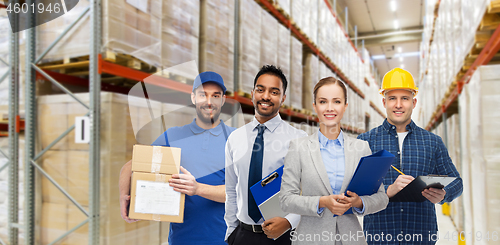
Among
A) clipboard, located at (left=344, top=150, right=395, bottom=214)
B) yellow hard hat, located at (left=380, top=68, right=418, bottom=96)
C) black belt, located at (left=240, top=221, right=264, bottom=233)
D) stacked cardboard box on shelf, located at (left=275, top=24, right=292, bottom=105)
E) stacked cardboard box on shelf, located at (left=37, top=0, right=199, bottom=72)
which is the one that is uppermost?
stacked cardboard box on shelf, located at (left=275, top=24, right=292, bottom=105)

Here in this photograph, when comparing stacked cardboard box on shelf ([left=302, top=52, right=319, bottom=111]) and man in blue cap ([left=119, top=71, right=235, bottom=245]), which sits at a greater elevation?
stacked cardboard box on shelf ([left=302, top=52, right=319, bottom=111])

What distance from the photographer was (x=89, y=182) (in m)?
2.80

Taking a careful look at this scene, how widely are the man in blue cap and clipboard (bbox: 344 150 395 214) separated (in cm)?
100

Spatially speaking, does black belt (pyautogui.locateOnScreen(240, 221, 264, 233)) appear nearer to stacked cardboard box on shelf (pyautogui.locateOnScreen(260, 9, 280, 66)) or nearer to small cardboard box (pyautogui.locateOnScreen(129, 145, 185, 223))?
small cardboard box (pyautogui.locateOnScreen(129, 145, 185, 223))

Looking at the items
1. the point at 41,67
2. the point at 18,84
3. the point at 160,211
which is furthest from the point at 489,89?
the point at 18,84

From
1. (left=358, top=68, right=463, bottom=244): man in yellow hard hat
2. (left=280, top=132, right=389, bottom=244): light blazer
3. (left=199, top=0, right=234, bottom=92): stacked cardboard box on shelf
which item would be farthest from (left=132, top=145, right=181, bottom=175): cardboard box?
(left=199, top=0, right=234, bottom=92): stacked cardboard box on shelf

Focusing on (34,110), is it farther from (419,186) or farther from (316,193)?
(419,186)

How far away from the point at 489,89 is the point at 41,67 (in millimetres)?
4060

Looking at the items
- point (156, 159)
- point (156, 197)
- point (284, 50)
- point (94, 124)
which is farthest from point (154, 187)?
point (284, 50)

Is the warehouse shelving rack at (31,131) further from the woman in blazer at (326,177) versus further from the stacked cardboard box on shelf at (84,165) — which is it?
the woman in blazer at (326,177)

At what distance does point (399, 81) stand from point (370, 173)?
0.78 metres

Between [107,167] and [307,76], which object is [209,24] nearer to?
[107,167]

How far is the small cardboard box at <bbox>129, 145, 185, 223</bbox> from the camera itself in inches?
82.4

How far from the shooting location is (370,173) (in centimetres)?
140
